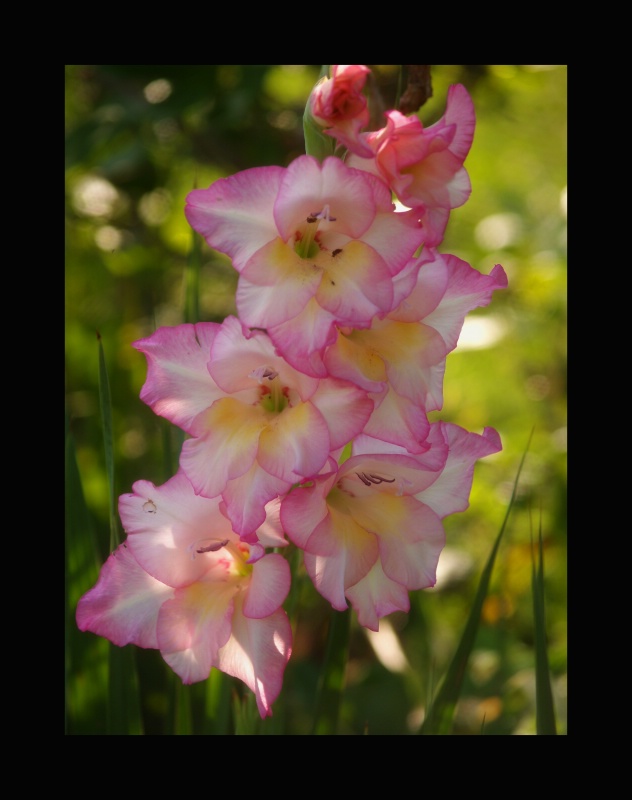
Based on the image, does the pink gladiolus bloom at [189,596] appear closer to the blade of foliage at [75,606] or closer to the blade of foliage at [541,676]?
the blade of foliage at [75,606]

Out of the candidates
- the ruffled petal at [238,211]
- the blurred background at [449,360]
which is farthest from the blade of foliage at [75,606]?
the blurred background at [449,360]

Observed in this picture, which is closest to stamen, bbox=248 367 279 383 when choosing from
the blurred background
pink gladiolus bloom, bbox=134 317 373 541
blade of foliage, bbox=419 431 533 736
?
pink gladiolus bloom, bbox=134 317 373 541

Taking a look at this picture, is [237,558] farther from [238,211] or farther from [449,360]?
[449,360]

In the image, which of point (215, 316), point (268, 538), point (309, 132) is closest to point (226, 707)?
point (268, 538)

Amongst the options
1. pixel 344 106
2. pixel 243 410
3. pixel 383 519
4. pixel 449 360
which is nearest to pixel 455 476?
pixel 383 519

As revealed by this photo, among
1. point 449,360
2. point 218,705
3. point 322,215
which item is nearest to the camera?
point 322,215

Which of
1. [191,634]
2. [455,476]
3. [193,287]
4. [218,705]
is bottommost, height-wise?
[218,705]
